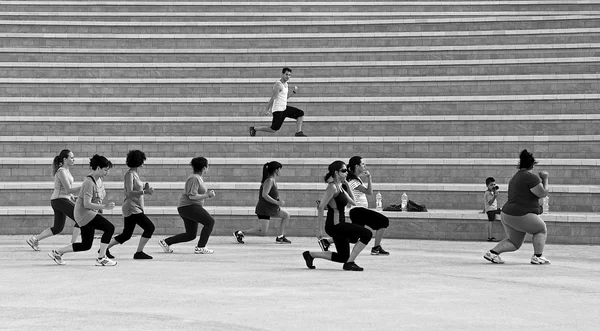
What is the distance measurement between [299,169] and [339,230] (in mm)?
5829

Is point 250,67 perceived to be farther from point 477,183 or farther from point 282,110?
point 477,183

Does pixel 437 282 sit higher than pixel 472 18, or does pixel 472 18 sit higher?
pixel 472 18

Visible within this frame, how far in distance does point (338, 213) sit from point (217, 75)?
1016 centimetres

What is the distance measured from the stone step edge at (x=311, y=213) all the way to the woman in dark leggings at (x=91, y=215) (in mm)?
3534

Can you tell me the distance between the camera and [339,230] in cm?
1105

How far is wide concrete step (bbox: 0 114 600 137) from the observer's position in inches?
694

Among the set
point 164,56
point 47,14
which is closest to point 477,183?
point 164,56

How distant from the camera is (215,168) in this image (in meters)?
17.0

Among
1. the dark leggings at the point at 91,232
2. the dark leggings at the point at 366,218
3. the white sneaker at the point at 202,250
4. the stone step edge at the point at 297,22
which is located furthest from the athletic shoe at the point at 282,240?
the stone step edge at the point at 297,22

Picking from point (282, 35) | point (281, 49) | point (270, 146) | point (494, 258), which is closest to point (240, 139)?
point (270, 146)

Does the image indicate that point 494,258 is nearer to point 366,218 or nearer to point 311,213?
point 366,218

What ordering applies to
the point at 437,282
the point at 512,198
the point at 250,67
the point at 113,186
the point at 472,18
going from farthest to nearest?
the point at 472,18
the point at 250,67
the point at 113,186
the point at 512,198
the point at 437,282

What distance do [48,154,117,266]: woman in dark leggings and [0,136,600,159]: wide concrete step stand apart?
20.2 feet

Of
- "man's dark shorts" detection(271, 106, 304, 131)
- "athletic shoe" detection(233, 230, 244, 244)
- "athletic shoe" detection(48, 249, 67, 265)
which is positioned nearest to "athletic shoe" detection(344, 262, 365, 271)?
"athletic shoe" detection(48, 249, 67, 265)
